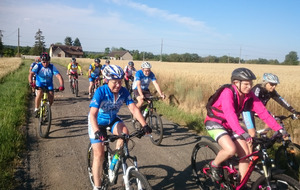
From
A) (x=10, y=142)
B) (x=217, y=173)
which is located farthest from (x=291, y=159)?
(x=10, y=142)

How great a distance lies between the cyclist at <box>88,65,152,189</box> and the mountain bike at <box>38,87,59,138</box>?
330 centimetres

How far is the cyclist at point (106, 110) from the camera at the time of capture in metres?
3.36

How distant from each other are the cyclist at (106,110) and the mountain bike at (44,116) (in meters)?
3.30

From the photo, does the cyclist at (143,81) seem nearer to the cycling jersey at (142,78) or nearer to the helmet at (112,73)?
the cycling jersey at (142,78)

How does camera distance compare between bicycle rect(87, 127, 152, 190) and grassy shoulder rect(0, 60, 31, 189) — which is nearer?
bicycle rect(87, 127, 152, 190)

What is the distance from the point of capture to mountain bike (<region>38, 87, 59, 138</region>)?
20.7ft

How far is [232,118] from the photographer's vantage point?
332 centimetres

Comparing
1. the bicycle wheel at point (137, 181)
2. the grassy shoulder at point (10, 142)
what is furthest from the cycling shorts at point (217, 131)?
the grassy shoulder at point (10, 142)

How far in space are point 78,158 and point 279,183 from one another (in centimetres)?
394

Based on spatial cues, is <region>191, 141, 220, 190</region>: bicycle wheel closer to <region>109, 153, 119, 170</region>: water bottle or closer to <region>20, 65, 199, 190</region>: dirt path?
<region>20, 65, 199, 190</region>: dirt path

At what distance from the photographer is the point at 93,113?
3.33 m

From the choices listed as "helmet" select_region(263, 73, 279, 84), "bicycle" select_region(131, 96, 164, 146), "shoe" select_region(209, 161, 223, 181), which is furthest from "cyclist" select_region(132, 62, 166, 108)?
"shoe" select_region(209, 161, 223, 181)

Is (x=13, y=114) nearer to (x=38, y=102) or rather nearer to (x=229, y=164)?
(x=38, y=102)

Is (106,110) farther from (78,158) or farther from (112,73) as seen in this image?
(78,158)
